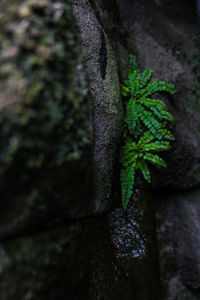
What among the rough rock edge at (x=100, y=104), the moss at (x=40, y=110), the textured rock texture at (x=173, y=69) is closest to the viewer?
the moss at (x=40, y=110)

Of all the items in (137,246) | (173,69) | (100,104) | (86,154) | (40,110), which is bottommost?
(137,246)

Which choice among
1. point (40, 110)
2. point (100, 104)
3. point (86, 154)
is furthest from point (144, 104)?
point (40, 110)

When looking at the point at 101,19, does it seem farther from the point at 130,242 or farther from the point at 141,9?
the point at 130,242

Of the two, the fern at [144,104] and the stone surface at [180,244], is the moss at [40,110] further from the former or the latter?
the stone surface at [180,244]

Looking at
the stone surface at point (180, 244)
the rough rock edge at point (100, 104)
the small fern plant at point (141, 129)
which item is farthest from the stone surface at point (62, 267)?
the stone surface at point (180, 244)

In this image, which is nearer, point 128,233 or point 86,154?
point 86,154

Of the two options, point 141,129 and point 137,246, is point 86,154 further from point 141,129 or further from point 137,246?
point 137,246

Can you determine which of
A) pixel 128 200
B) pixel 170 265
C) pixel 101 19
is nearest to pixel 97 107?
pixel 128 200

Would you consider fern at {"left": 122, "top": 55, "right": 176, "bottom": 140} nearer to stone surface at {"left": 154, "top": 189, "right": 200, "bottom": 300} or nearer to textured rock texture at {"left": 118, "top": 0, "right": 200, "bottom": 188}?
textured rock texture at {"left": 118, "top": 0, "right": 200, "bottom": 188}
